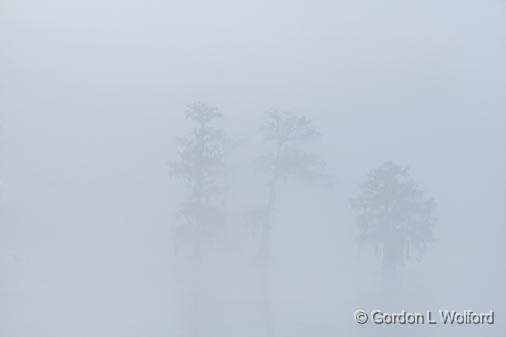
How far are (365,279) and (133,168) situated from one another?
95 cm

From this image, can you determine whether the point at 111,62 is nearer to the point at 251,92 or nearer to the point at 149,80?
the point at 149,80

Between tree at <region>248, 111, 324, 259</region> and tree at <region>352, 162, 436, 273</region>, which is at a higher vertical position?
tree at <region>248, 111, 324, 259</region>

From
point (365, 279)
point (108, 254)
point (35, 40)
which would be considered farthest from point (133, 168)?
point (365, 279)

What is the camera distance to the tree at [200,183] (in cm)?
210

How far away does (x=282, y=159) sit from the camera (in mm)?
2139

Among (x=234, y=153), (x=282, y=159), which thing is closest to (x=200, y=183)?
(x=234, y=153)

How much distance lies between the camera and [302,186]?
6.96 ft

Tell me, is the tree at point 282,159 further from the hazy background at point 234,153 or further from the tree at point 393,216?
the tree at point 393,216

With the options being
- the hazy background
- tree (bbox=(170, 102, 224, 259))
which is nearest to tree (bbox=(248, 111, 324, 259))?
the hazy background

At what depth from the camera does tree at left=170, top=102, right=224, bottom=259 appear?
2.10 meters

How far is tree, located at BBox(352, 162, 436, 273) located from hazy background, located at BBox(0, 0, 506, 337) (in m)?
0.04

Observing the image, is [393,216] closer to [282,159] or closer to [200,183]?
[282,159]

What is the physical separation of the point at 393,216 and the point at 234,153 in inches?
24.7

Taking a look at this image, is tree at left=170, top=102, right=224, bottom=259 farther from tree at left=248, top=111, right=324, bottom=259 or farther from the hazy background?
tree at left=248, top=111, right=324, bottom=259
